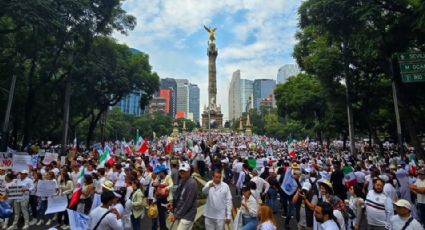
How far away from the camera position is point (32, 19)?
16.4 metres

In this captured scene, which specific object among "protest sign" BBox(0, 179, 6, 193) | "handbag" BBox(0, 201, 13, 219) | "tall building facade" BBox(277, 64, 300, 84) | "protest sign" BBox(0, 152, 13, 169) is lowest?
"handbag" BBox(0, 201, 13, 219)

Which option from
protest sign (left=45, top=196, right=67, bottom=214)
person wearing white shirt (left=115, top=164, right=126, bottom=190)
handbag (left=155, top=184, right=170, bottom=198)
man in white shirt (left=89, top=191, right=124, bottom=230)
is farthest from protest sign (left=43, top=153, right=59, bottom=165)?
man in white shirt (left=89, top=191, right=124, bottom=230)

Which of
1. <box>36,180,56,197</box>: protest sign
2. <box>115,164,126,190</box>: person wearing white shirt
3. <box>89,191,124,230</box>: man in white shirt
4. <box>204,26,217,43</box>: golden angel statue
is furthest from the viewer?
<box>204,26,217,43</box>: golden angel statue

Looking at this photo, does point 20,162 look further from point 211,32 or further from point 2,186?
point 211,32

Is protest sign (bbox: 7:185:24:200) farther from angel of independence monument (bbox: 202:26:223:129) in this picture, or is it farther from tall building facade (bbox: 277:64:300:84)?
tall building facade (bbox: 277:64:300:84)

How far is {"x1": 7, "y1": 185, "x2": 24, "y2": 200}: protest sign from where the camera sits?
33.1ft

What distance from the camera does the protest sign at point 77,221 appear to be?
4.89 metres

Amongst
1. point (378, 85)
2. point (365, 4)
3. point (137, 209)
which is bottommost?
point (137, 209)

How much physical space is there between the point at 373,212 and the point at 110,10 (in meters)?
22.6

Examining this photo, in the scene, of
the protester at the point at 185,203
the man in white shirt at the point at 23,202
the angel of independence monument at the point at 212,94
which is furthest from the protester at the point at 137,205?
the angel of independence monument at the point at 212,94

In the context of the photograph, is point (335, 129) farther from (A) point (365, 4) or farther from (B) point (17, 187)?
(B) point (17, 187)

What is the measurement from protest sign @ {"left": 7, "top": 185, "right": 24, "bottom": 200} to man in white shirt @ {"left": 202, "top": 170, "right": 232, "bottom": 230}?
20.9 feet

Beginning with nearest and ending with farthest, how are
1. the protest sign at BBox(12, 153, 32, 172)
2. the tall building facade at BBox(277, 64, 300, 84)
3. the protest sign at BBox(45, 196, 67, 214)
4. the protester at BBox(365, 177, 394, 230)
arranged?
the protester at BBox(365, 177, 394, 230), the protest sign at BBox(45, 196, 67, 214), the protest sign at BBox(12, 153, 32, 172), the tall building facade at BBox(277, 64, 300, 84)

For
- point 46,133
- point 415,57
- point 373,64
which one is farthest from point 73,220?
point 46,133
